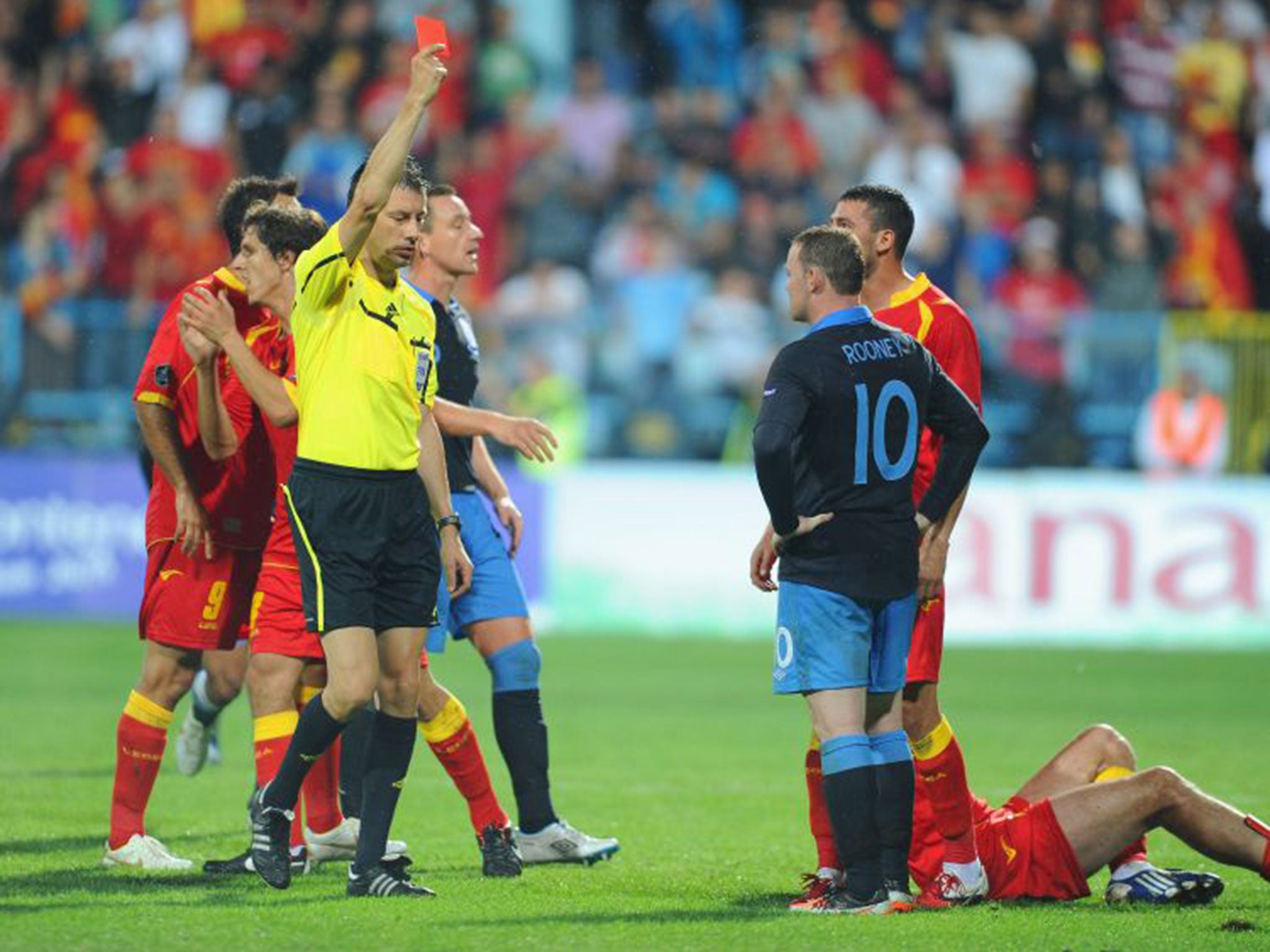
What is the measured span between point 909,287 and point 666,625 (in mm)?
10944

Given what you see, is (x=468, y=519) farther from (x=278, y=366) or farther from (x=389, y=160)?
(x=389, y=160)

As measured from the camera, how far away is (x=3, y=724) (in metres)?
12.1

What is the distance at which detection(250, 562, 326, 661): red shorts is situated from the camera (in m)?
7.49

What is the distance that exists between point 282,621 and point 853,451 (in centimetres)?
206

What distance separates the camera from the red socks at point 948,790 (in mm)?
7234

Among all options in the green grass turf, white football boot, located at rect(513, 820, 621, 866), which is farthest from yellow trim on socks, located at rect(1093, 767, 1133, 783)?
white football boot, located at rect(513, 820, 621, 866)

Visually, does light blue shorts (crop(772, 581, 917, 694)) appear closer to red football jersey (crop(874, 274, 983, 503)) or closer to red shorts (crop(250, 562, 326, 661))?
red football jersey (crop(874, 274, 983, 503))

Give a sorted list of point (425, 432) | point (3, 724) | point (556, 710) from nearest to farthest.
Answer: point (425, 432) < point (3, 724) < point (556, 710)

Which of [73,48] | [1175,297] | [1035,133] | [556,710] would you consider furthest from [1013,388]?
[73,48]

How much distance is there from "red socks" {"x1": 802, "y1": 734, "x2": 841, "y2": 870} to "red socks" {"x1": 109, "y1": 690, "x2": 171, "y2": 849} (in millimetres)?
2297

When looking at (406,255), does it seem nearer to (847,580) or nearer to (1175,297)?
(847,580)

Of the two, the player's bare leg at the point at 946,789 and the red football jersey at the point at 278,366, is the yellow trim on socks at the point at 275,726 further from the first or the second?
the player's bare leg at the point at 946,789

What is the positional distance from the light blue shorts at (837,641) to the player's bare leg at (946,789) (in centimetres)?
41

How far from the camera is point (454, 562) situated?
7441mm
